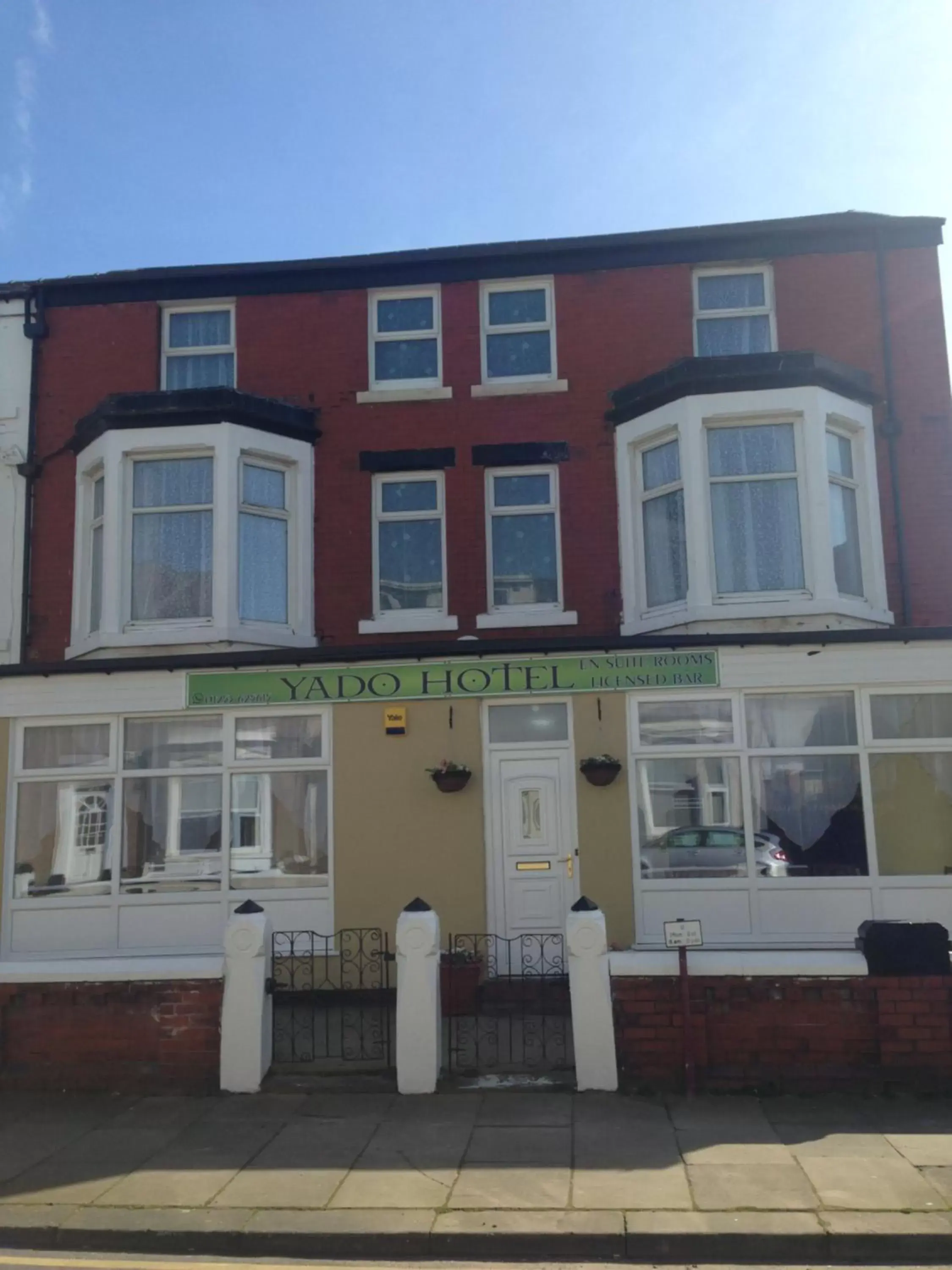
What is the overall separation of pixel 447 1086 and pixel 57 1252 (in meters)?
2.92

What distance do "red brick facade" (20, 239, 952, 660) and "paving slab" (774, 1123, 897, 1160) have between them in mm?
6545

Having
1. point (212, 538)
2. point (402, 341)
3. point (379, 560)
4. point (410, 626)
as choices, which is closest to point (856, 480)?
point (410, 626)

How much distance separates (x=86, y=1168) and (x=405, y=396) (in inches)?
361

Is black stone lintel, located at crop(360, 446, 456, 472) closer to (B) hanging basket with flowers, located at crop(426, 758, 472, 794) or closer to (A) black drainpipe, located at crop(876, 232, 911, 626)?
(B) hanging basket with flowers, located at crop(426, 758, 472, 794)

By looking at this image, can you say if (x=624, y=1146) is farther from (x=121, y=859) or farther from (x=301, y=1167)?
(x=121, y=859)

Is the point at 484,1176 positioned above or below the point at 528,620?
below

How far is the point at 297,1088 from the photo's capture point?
771 cm

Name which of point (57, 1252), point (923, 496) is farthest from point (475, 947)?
point (923, 496)

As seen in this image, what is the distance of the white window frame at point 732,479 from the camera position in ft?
37.6

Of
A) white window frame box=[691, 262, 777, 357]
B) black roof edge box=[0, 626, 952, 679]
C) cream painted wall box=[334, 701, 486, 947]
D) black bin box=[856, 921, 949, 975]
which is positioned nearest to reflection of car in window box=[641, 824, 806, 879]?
cream painted wall box=[334, 701, 486, 947]

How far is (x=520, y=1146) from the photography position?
6.45 meters

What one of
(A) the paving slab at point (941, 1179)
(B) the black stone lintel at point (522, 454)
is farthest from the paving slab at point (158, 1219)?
(B) the black stone lintel at point (522, 454)

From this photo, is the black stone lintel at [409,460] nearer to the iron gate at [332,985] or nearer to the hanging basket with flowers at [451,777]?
the hanging basket with flowers at [451,777]

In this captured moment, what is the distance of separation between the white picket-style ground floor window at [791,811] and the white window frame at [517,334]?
432cm
